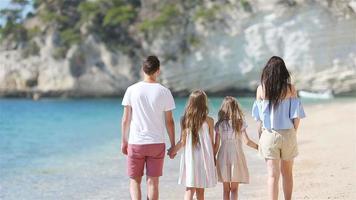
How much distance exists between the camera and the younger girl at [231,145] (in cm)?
614

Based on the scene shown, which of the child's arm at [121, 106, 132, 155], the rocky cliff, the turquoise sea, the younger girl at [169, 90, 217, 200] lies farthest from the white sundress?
the rocky cliff

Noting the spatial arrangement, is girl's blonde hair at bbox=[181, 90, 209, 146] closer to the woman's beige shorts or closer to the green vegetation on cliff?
the woman's beige shorts

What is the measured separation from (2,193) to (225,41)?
38.9m

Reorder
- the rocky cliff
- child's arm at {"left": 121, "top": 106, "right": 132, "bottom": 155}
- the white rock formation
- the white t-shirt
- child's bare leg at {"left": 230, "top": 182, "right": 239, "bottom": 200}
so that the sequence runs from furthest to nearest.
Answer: the rocky cliff
the white rock formation
child's bare leg at {"left": 230, "top": 182, "right": 239, "bottom": 200}
child's arm at {"left": 121, "top": 106, "right": 132, "bottom": 155}
the white t-shirt

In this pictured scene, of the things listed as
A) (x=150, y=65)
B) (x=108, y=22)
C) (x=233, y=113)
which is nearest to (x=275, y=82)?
(x=233, y=113)

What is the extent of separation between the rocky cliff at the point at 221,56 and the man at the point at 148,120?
39901 millimetres

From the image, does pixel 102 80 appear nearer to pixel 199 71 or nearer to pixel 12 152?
pixel 199 71

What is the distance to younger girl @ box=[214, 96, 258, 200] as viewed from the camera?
20.1 ft

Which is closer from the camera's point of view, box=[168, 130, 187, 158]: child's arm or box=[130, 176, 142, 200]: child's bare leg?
box=[168, 130, 187, 158]: child's arm

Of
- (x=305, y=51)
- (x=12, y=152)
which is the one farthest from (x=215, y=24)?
(x=12, y=152)

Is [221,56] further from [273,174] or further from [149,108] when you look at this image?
[149,108]

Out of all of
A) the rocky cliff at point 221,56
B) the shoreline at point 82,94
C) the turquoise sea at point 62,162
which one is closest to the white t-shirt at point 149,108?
the turquoise sea at point 62,162

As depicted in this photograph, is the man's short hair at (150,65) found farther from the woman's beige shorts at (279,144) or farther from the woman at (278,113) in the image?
the woman's beige shorts at (279,144)

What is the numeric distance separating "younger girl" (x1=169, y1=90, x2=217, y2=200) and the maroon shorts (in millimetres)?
172
